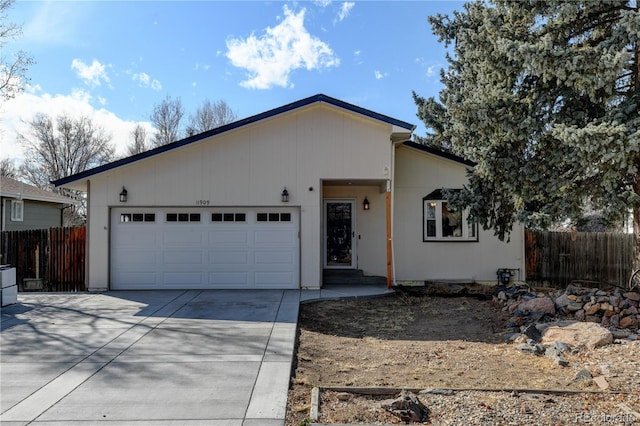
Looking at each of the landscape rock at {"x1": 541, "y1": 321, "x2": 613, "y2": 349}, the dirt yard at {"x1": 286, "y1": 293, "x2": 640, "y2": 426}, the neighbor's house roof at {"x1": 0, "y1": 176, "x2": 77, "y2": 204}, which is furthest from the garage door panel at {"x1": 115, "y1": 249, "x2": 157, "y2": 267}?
the landscape rock at {"x1": 541, "y1": 321, "x2": 613, "y2": 349}

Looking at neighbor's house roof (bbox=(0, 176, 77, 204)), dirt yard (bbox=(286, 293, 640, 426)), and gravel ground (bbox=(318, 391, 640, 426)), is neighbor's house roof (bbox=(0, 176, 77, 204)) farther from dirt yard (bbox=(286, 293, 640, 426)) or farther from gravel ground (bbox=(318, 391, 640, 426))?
gravel ground (bbox=(318, 391, 640, 426))

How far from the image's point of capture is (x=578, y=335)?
6.01 meters

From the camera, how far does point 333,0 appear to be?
35.2 ft

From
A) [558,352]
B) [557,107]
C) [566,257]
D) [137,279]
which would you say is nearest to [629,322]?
[558,352]

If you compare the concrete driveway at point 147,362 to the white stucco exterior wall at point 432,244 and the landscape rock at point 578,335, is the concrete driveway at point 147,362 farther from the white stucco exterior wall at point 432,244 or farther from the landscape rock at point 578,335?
the white stucco exterior wall at point 432,244

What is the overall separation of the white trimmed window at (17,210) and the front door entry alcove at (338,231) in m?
13.1

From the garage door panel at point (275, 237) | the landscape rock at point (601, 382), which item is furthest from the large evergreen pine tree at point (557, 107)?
the garage door panel at point (275, 237)

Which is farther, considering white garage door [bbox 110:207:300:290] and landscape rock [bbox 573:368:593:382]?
white garage door [bbox 110:207:300:290]

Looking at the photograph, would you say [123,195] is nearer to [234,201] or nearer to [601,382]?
[234,201]

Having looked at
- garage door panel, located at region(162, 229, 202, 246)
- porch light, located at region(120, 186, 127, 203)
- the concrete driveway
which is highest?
porch light, located at region(120, 186, 127, 203)

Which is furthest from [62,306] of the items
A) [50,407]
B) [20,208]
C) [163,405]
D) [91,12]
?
[20,208]

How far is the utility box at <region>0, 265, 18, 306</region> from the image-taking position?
8227 millimetres

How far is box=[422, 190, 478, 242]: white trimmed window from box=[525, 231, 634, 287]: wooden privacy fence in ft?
8.16

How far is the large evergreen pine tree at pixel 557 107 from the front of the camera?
22.3 ft
